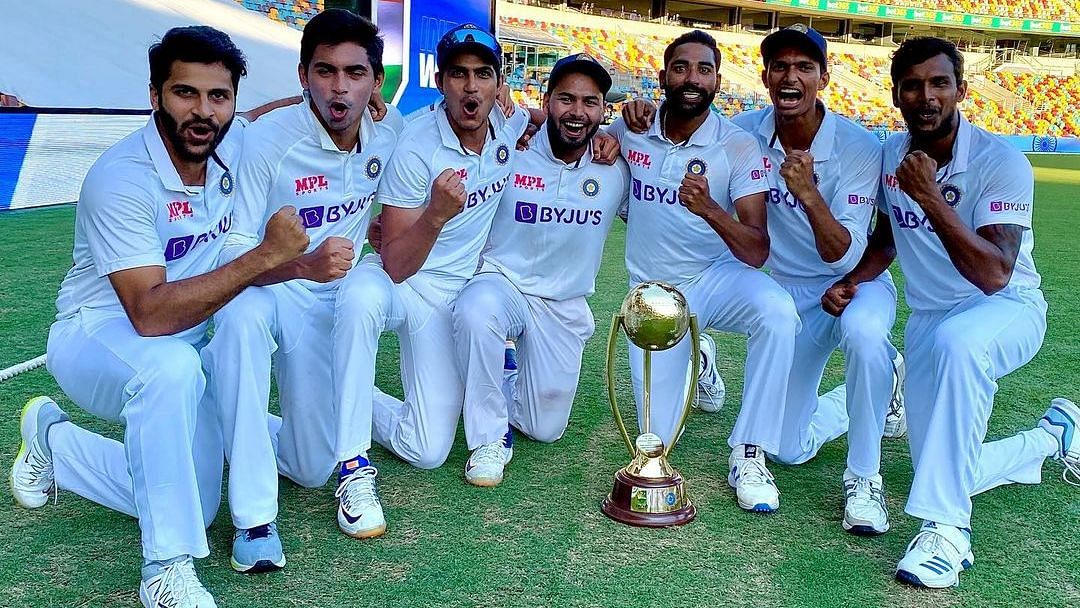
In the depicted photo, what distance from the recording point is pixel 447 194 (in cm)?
340

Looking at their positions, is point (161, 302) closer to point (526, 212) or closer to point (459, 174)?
point (459, 174)

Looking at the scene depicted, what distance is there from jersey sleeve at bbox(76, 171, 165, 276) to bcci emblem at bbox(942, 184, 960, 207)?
9.14 feet

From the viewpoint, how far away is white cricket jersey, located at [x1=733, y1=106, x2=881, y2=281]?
12.6 feet

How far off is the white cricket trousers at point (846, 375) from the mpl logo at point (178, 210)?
237cm

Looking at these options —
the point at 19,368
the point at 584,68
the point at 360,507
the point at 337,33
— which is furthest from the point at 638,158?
the point at 19,368

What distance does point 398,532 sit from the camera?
3197 millimetres

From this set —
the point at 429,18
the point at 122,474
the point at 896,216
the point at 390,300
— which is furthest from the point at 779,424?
the point at 429,18

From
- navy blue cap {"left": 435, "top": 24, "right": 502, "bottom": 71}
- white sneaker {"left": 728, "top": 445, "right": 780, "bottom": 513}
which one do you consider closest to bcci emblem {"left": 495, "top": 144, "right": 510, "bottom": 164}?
navy blue cap {"left": 435, "top": 24, "right": 502, "bottom": 71}

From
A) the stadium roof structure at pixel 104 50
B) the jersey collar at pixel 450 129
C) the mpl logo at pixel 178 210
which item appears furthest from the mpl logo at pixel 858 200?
the stadium roof structure at pixel 104 50

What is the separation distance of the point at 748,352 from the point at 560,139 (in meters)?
1.22

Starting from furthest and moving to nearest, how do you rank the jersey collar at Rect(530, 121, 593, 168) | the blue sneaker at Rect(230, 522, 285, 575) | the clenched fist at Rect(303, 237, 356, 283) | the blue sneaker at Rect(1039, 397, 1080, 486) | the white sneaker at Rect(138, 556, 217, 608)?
the jersey collar at Rect(530, 121, 593, 168) → the blue sneaker at Rect(1039, 397, 1080, 486) → the clenched fist at Rect(303, 237, 356, 283) → the blue sneaker at Rect(230, 522, 285, 575) → the white sneaker at Rect(138, 556, 217, 608)

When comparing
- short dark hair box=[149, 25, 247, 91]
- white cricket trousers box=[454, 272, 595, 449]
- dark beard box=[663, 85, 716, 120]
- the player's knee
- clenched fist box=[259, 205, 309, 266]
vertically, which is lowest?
white cricket trousers box=[454, 272, 595, 449]

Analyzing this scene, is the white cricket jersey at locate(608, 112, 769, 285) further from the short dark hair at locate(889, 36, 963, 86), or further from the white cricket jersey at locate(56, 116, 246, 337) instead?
the white cricket jersey at locate(56, 116, 246, 337)

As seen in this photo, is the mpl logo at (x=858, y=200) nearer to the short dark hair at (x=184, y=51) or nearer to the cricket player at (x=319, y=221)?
the cricket player at (x=319, y=221)
